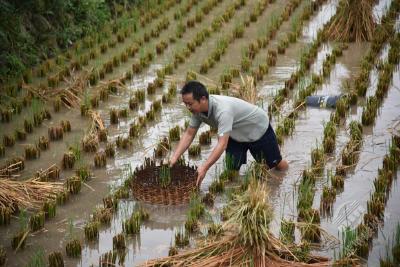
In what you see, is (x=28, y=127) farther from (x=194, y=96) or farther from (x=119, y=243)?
(x=119, y=243)

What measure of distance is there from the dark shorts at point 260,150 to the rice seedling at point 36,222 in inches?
69.1

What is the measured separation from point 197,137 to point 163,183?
1513 millimetres

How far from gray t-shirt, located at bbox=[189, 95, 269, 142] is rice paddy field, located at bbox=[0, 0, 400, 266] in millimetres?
376

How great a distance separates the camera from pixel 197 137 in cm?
821

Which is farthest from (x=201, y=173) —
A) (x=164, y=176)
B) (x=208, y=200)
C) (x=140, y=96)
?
(x=140, y=96)

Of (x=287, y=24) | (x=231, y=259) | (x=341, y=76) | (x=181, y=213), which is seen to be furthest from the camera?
(x=287, y=24)

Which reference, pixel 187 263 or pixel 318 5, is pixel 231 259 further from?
pixel 318 5

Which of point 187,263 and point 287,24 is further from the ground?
point 287,24

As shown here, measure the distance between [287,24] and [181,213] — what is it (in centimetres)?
605

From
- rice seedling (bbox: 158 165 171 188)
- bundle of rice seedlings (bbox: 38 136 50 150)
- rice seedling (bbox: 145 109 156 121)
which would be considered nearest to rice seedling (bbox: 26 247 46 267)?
rice seedling (bbox: 158 165 171 188)

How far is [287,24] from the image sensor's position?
12047mm

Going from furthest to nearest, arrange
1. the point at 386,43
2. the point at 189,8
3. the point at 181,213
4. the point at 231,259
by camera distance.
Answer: the point at 189,8
the point at 386,43
the point at 181,213
the point at 231,259

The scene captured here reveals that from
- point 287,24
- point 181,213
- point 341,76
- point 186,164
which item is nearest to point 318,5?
point 287,24

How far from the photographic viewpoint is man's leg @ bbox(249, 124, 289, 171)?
23.1ft
